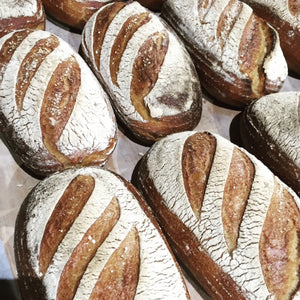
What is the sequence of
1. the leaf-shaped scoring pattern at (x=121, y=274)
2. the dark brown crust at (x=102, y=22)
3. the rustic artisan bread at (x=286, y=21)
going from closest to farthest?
1. the leaf-shaped scoring pattern at (x=121, y=274)
2. the dark brown crust at (x=102, y=22)
3. the rustic artisan bread at (x=286, y=21)

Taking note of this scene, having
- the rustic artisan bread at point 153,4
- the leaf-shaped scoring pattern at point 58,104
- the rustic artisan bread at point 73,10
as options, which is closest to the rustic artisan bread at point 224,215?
the leaf-shaped scoring pattern at point 58,104

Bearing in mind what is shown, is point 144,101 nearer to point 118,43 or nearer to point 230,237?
point 118,43

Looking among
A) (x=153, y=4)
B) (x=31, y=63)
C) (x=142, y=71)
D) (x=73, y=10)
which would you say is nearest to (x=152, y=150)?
(x=142, y=71)

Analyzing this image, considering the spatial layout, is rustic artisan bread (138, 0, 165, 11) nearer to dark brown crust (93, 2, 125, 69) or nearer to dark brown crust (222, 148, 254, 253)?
dark brown crust (93, 2, 125, 69)

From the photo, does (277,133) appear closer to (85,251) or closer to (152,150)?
(152,150)

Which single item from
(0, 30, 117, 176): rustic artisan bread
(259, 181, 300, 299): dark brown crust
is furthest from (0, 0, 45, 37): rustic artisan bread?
(259, 181, 300, 299): dark brown crust

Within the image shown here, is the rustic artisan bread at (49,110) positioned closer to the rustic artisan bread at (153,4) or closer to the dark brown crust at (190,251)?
the dark brown crust at (190,251)
